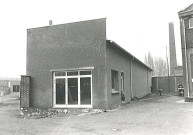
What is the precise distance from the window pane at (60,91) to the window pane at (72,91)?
435 millimetres

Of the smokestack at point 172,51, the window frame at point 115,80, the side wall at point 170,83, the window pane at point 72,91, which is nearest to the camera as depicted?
the window pane at point 72,91

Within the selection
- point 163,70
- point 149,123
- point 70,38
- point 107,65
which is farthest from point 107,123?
point 163,70

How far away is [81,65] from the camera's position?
47.0 ft

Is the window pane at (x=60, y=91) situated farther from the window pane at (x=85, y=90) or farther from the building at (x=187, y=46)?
the building at (x=187, y=46)

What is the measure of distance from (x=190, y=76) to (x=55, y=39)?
9609 millimetres

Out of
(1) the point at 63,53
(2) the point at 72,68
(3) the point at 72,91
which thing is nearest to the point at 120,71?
(2) the point at 72,68

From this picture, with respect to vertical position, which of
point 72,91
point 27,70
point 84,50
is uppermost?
point 84,50

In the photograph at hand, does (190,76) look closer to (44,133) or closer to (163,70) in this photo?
(44,133)

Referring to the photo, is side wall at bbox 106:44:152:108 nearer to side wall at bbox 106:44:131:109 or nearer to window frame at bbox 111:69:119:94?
side wall at bbox 106:44:131:109

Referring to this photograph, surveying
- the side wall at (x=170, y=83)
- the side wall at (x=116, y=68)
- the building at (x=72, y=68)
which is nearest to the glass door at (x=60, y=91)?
the building at (x=72, y=68)

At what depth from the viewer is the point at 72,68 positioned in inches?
571

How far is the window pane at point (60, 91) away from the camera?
48.8ft

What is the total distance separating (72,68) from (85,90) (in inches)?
62.2

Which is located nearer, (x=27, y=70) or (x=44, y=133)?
(x=44, y=133)
